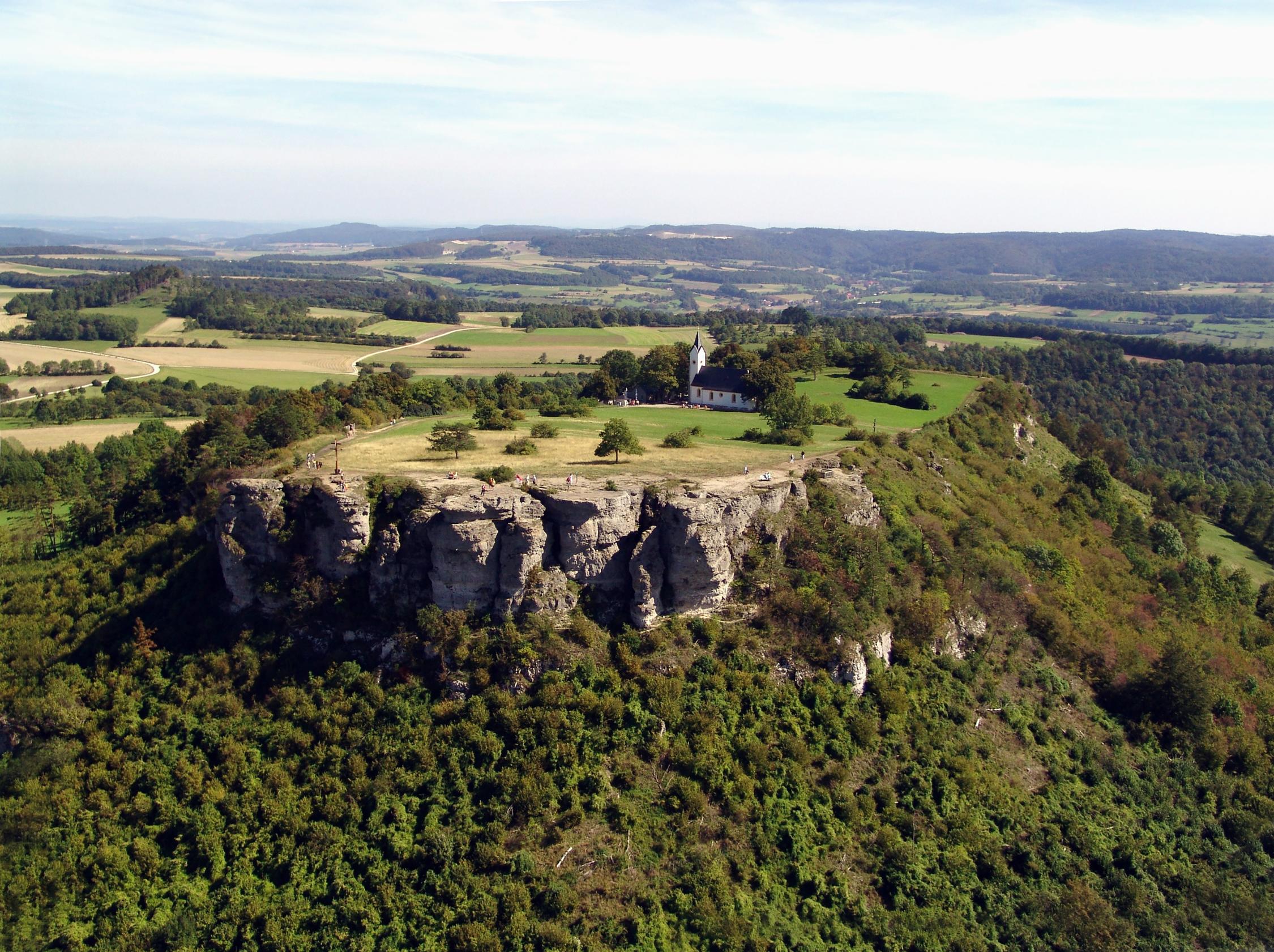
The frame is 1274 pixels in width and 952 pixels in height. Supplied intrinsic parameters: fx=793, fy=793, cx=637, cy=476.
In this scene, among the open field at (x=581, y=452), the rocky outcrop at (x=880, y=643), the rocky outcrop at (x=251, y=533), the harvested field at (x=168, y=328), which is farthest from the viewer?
the harvested field at (x=168, y=328)

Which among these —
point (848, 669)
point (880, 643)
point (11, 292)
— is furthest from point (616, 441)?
point (11, 292)

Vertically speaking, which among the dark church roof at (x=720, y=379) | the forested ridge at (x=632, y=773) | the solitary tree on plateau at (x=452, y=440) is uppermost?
the dark church roof at (x=720, y=379)

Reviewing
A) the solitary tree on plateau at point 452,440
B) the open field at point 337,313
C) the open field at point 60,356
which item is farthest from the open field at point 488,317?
the solitary tree on plateau at point 452,440

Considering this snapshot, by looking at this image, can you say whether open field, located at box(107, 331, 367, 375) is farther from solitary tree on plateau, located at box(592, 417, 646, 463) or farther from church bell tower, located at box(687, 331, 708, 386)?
solitary tree on plateau, located at box(592, 417, 646, 463)

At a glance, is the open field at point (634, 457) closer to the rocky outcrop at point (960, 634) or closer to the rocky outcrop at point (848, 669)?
the rocky outcrop at point (848, 669)

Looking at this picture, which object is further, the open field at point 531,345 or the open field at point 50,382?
the open field at point 531,345

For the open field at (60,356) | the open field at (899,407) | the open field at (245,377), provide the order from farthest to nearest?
the open field at (60,356) < the open field at (245,377) < the open field at (899,407)

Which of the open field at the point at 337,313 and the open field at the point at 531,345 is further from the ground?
the open field at the point at 337,313

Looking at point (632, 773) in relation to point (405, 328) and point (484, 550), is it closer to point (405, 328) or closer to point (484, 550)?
point (484, 550)
